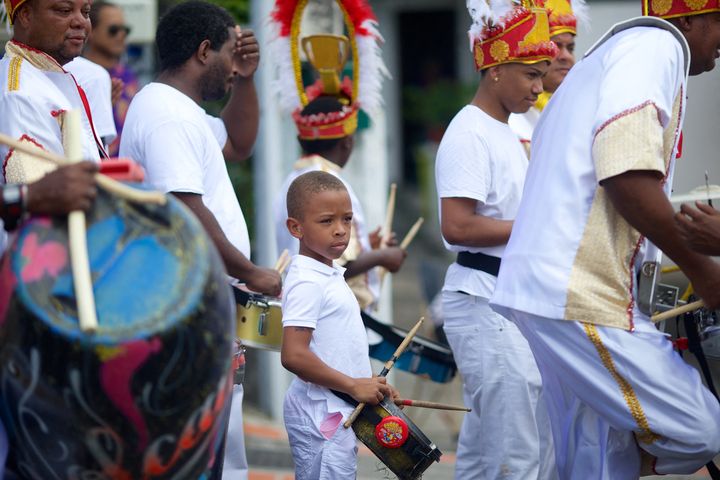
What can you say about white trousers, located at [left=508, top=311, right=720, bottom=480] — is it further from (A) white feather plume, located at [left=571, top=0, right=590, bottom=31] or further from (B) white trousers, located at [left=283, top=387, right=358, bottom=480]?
(A) white feather plume, located at [left=571, top=0, right=590, bottom=31]

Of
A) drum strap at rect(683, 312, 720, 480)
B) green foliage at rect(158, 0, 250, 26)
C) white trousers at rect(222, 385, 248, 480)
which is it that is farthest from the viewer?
A: green foliage at rect(158, 0, 250, 26)

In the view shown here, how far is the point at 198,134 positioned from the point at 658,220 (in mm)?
1684

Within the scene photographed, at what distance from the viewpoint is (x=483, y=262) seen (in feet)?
14.1

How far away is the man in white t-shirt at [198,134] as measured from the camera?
12.6 feet

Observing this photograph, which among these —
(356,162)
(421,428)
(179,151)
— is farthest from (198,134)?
(421,428)

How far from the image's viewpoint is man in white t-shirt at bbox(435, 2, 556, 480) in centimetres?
421

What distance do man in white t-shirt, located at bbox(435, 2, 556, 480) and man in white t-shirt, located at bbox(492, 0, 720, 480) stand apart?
826 mm

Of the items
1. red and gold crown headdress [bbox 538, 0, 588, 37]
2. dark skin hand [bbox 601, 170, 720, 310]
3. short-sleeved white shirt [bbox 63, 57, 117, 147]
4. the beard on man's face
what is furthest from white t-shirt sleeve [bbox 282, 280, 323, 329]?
red and gold crown headdress [bbox 538, 0, 588, 37]

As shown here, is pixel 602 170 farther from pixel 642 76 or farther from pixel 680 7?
pixel 680 7

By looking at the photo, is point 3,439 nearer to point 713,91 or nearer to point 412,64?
point 713,91

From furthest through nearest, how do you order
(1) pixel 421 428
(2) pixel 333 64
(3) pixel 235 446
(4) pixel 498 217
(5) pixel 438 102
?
(5) pixel 438 102 < (1) pixel 421 428 < (2) pixel 333 64 < (4) pixel 498 217 < (3) pixel 235 446

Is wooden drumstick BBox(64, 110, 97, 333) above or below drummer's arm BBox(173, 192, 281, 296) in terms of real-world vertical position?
above

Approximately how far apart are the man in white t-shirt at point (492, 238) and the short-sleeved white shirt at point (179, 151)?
0.84m

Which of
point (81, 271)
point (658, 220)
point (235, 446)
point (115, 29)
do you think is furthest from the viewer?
point (115, 29)
